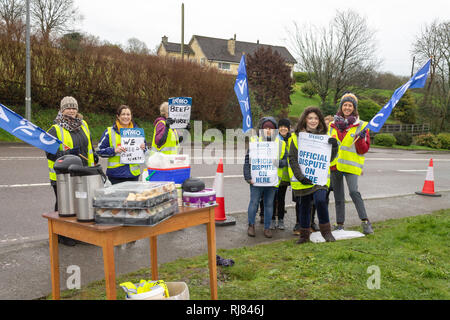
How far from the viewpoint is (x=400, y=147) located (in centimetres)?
3272

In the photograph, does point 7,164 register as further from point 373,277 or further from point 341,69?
point 341,69

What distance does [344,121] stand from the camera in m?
6.15

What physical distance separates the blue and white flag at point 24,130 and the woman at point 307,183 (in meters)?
3.34

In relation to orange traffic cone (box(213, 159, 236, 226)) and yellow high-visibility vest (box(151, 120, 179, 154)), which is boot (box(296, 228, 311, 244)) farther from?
yellow high-visibility vest (box(151, 120, 179, 154))

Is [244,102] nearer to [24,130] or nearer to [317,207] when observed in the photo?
[317,207]

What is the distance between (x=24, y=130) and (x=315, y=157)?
3868mm

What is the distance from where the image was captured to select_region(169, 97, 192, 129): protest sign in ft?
20.6

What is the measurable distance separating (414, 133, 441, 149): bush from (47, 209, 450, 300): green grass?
33.0 metres

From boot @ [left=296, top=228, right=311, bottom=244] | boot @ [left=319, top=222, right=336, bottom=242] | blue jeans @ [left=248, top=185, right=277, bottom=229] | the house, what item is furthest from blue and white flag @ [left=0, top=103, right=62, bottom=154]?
the house

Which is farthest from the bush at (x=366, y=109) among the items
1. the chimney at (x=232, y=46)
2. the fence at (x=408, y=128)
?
the chimney at (x=232, y=46)

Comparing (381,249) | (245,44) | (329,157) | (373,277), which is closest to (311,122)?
(329,157)

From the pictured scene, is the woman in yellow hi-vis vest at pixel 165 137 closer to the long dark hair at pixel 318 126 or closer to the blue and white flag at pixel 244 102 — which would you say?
the blue and white flag at pixel 244 102

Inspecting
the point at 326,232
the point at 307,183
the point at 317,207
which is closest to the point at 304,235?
the point at 326,232

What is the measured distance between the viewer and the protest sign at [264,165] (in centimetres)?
604
